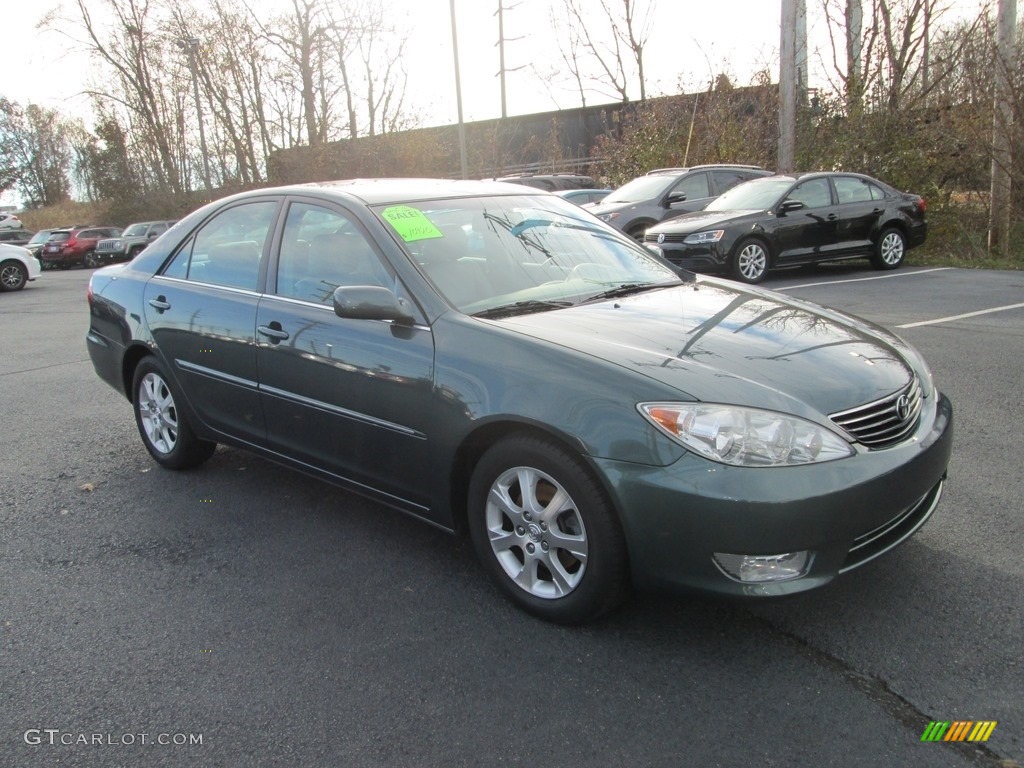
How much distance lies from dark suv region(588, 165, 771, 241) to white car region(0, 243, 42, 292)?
47.1ft

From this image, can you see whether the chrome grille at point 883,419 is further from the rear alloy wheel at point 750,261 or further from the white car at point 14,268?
the white car at point 14,268

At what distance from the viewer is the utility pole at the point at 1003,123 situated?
45.6 ft

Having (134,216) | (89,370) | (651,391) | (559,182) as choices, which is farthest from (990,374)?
(134,216)

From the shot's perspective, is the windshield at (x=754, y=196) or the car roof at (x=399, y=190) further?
the windshield at (x=754, y=196)

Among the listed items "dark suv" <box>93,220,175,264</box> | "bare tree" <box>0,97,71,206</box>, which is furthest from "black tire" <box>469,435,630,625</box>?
"bare tree" <box>0,97,71,206</box>

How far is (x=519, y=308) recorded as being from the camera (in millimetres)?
3549

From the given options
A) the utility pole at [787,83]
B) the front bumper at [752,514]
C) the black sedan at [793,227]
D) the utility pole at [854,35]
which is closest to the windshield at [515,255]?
the front bumper at [752,514]

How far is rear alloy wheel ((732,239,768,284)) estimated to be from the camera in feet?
39.9

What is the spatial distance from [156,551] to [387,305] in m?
1.61

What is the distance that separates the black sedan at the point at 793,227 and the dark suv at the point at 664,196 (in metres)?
1.18

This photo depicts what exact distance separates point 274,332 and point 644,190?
12.0 meters

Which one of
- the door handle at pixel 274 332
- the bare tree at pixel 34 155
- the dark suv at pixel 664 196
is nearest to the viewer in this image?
the door handle at pixel 274 332

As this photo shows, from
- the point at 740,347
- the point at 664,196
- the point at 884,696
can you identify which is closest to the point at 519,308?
the point at 740,347

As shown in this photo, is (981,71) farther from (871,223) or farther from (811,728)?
(811,728)
